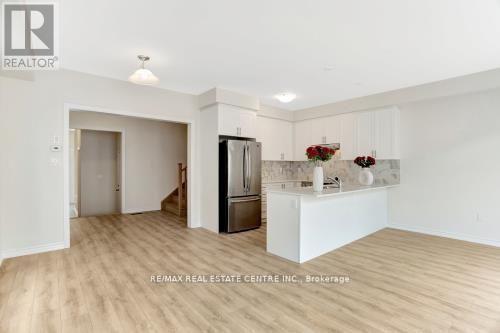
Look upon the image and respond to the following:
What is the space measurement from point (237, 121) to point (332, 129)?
2.47m

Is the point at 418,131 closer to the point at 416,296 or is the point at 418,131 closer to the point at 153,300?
the point at 416,296

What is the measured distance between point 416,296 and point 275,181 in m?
4.39

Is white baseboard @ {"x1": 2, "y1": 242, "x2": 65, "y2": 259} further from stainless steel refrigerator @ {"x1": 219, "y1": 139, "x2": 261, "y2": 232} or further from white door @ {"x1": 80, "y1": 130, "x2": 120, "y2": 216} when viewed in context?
white door @ {"x1": 80, "y1": 130, "x2": 120, "y2": 216}

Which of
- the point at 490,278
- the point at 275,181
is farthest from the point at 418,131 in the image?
the point at 275,181

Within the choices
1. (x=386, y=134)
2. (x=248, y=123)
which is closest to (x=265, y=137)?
(x=248, y=123)

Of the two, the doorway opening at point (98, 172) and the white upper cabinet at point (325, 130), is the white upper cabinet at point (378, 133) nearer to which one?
the white upper cabinet at point (325, 130)

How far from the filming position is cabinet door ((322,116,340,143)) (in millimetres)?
6062

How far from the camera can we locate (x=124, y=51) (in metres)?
3.34

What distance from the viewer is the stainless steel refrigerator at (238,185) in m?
4.88

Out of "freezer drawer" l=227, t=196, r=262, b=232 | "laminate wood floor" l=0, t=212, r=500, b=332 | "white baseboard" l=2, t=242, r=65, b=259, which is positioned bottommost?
"laminate wood floor" l=0, t=212, r=500, b=332

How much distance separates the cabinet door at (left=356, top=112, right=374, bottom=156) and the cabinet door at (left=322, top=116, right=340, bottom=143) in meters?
0.49
